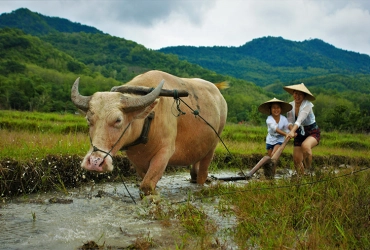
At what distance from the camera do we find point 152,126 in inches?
179

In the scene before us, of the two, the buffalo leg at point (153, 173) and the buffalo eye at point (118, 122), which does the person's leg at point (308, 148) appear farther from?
the buffalo eye at point (118, 122)

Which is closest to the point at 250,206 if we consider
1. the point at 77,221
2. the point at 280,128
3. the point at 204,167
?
the point at 77,221

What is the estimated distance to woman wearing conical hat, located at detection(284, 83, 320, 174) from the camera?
20.5 feet

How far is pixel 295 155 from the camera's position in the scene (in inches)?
264

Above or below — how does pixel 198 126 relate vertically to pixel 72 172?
above

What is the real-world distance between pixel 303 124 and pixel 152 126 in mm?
3098

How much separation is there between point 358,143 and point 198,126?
1573 centimetres

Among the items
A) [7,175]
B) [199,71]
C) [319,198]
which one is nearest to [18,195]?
[7,175]

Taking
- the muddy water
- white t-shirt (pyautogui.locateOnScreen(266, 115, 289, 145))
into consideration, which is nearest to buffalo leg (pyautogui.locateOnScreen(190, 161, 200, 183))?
the muddy water

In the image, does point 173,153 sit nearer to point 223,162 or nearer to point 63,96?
point 223,162

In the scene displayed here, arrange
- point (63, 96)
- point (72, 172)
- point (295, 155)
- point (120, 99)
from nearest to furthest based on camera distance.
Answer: point (120, 99)
point (72, 172)
point (295, 155)
point (63, 96)

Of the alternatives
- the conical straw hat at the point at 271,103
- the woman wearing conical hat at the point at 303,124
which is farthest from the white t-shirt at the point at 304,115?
the conical straw hat at the point at 271,103

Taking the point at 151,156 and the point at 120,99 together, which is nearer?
the point at 120,99

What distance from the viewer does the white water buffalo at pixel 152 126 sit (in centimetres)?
383
